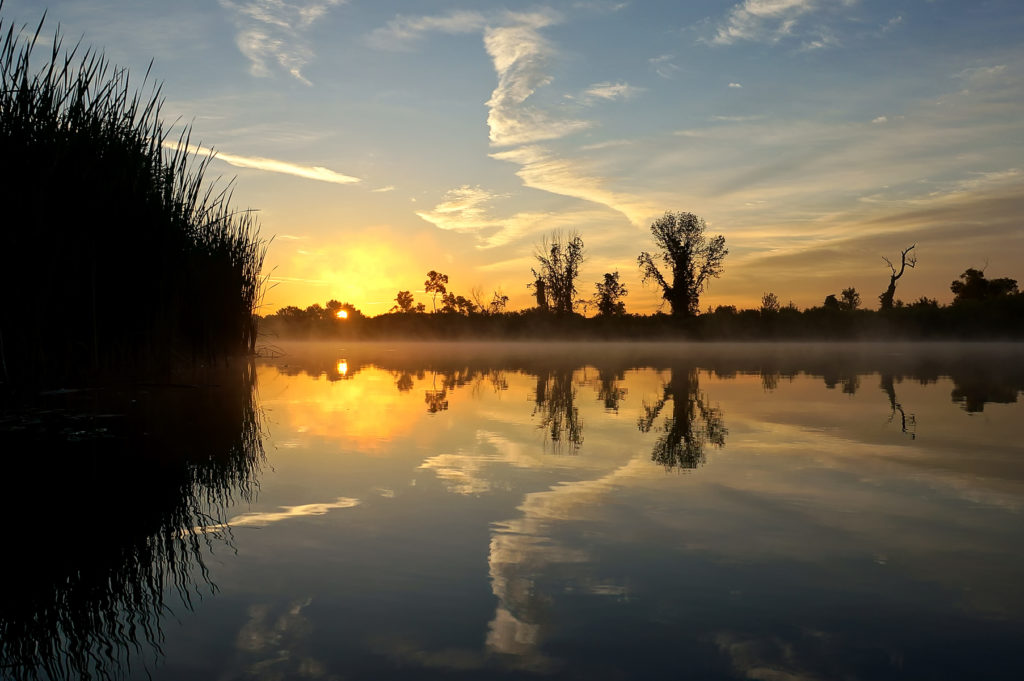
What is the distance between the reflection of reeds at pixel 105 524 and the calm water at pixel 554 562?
0.06 feet

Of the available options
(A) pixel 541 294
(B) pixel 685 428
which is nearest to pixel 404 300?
(A) pixel 541 294

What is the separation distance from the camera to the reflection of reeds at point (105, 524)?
2480 mm

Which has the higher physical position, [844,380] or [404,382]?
[844,380]

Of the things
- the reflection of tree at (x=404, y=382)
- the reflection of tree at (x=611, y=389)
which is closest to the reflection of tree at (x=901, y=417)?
the reflection of tree at (x=611, y=389)

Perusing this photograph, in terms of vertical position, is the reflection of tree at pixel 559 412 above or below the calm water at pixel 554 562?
above

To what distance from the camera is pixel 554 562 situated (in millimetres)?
3256

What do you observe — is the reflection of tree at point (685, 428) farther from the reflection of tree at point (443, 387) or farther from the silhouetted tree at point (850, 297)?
the silhouetted tree at point (850, 297)

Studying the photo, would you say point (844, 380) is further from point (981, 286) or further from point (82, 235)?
point (981, 286)

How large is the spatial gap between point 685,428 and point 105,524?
540 centimetres

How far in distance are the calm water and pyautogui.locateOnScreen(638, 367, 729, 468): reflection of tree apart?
0.19 feet

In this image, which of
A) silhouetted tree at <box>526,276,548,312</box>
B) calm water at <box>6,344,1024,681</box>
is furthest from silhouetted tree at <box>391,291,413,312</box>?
calm water at <box>6,344,1024,681</box>

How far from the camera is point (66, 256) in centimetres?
722

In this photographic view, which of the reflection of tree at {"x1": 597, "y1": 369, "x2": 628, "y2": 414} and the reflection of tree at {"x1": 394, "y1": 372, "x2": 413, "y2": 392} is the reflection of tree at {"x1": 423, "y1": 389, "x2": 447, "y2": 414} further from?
the reflection of tree at {"x1": 597, "y1": 369, "x2": 628, "y2": 414}

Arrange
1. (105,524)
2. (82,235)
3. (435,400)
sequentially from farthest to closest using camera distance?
(435,400)
(82,235)
(105,524)
